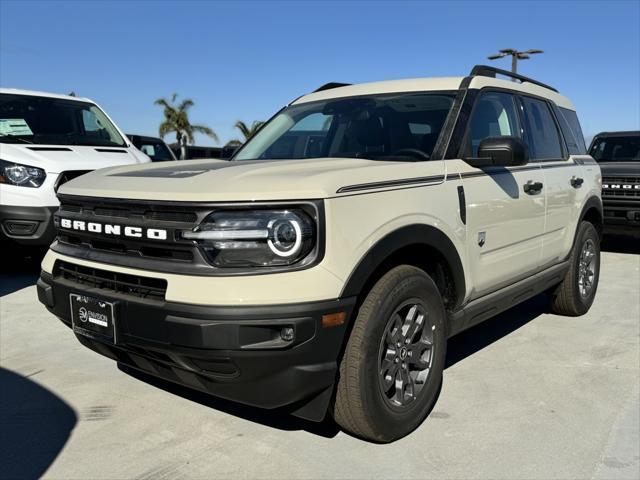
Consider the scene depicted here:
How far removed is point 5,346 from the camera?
4234 millimetres

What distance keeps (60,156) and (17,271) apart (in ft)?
5.65

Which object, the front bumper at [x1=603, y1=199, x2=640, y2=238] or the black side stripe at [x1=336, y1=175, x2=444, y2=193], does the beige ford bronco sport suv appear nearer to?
the black side stripe at [x1=336, y1=175, x2=444, y2=193]

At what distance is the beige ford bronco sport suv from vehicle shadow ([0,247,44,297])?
3.56 m

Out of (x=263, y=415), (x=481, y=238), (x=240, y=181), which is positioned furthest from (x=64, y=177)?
(x=481, y=238)

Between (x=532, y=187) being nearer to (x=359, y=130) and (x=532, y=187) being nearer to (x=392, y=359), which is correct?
(x=359, y=130)

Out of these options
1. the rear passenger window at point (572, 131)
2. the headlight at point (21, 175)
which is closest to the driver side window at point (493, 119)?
the rear passenger window at point (572, 131)

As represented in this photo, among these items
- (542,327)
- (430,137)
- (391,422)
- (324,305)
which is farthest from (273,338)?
(542,327)

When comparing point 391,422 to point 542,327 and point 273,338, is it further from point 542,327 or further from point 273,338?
point 542,327

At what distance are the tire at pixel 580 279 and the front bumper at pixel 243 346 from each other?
10.5ft

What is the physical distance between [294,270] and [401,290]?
0.66 meters

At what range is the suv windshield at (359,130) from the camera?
341 cm

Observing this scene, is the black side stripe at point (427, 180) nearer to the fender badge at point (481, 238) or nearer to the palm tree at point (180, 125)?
the fender badge at point (481, 238)

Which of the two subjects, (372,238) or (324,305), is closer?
(324,305)

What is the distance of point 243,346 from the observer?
7.32ft
